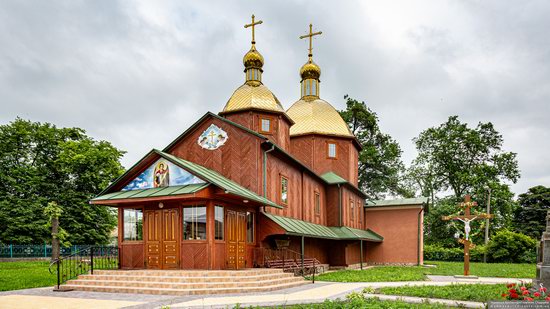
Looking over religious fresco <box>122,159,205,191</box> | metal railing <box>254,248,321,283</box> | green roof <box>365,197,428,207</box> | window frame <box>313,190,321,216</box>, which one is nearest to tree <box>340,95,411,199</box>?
green roof <box>365,197,428,207</box>

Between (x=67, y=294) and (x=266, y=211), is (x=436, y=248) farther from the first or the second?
(x=67, y=294)

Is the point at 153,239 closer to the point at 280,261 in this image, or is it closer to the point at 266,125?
the point at 280,261

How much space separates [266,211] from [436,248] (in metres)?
21.4

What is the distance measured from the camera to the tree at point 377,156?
39344 millimetres

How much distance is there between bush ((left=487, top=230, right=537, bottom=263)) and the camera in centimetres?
2870

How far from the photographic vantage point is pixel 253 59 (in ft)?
72.2

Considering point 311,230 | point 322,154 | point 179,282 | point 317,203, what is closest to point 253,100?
point 317,203

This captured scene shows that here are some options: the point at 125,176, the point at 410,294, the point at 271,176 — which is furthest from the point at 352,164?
the point at 410,294

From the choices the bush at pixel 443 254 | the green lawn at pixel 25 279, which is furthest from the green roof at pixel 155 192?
the bush at pixel 443 254

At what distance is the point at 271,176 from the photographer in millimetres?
17125

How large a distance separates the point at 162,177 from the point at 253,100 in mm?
7350

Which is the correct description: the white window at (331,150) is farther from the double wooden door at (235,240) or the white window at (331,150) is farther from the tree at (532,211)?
the tree at (532,211)

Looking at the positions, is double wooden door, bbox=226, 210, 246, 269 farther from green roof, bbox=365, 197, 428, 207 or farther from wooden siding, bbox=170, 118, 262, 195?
green roof, bbox=365, 197, 428, 207

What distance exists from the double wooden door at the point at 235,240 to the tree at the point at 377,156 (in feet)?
83.4
